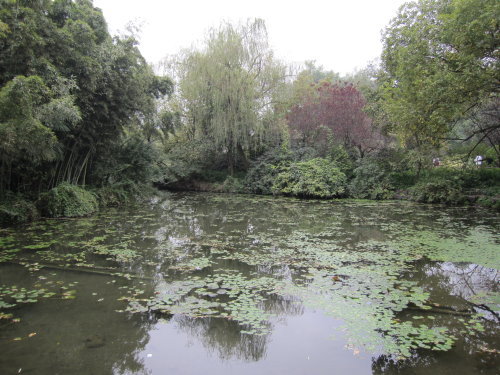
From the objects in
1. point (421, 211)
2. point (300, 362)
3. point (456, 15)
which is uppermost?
point (456, 15)

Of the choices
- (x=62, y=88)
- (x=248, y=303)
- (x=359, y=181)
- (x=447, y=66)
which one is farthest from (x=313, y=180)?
(x=248, y=303)

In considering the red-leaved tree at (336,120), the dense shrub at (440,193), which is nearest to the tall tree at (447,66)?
the dense shrub at (440,193)

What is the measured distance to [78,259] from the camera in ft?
19.4

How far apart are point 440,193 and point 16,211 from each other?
15.5 m

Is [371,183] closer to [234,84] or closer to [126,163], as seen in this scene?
[234,84]

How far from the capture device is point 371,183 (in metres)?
17.3

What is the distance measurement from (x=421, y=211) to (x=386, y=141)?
8135 millimetres

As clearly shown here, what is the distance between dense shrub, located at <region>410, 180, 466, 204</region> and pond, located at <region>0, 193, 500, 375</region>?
265 inches

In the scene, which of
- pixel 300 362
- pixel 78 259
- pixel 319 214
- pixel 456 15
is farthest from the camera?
pixel 319 214

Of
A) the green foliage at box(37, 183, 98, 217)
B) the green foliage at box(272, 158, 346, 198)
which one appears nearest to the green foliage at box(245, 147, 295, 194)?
the green foliage at box(272, 158, 346, 198)

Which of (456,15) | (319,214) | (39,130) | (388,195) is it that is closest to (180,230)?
(39,130)

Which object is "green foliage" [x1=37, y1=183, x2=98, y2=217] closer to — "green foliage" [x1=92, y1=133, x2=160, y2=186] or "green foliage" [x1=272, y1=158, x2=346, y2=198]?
"green foliage" [x1=92, y1=133, x2=160, y2=186]

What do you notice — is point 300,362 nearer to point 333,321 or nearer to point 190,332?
point 333,321

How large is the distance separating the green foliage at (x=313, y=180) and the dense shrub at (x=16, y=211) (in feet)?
39.5
